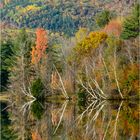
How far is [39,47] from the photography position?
257 feet

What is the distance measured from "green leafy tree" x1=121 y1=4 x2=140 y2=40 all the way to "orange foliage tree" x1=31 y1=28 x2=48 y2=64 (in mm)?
14342

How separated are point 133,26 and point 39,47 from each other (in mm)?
16914

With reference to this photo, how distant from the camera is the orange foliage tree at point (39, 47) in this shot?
76875 mm

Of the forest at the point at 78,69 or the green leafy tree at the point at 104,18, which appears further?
the green leafy tree at the point at 104,18

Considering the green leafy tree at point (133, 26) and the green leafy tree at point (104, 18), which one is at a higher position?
the green leafy tree at point (133, 26)

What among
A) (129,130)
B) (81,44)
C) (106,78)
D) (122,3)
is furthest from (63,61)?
(122,3)

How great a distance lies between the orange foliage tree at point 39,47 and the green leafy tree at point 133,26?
1434 centimetres

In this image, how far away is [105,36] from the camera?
76812 mm

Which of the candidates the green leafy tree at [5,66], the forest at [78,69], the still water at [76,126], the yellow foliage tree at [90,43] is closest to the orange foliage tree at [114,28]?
the forest at [78,69]

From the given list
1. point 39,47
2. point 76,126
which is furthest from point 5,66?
point 76,126

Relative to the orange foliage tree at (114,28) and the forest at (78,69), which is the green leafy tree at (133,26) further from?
the orange foliage tree at (114,28)

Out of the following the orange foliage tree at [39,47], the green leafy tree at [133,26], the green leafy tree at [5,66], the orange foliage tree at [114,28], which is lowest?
the green leafy tree at [5,66]

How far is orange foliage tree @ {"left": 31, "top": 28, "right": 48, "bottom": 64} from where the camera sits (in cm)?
7688

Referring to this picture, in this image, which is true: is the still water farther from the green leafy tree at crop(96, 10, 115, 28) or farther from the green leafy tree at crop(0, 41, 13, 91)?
the green leafy tree at crop(96, 10, 115, 28)
